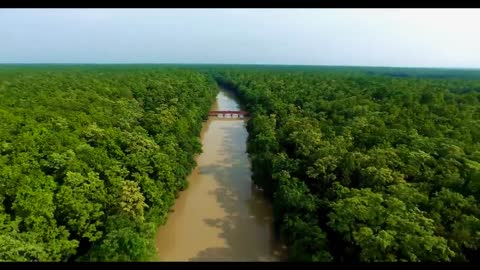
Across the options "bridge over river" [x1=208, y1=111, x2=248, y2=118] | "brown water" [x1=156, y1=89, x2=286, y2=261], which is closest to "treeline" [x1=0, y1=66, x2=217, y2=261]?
"brown water" [x1=156, y1=89, x2=286, y2=261]

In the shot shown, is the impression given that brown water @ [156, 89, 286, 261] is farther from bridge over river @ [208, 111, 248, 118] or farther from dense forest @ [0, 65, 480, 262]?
bridge over river @ [208, 111, 248, 118]

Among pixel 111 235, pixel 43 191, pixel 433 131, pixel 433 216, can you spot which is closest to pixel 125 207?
pixel 111 235

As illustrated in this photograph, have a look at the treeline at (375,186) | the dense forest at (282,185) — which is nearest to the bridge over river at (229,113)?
the treeline at (375,186)

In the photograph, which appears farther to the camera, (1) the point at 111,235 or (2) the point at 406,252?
(1) the point at 111,235

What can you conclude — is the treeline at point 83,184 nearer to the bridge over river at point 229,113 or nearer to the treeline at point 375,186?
the treeline at point 375,186

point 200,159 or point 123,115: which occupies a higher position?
point 123,115

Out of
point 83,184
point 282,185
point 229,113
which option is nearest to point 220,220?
point 282,185
